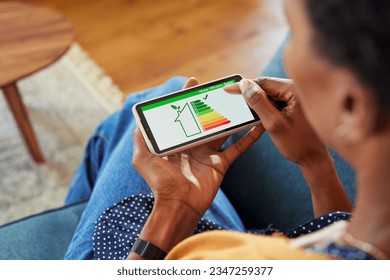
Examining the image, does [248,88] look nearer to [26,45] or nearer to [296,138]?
[296,138]

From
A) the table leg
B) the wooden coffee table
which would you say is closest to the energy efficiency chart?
the wooden coffee table

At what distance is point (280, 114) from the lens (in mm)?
833

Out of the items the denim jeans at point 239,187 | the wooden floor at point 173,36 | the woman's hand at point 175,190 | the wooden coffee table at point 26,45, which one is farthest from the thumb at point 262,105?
the wooden floor at point 173,36

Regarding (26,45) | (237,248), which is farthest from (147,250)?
(26,45)

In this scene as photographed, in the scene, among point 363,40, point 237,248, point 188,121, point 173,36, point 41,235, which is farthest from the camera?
point 173,36

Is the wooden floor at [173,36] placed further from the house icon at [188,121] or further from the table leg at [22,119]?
the house icon at [188,121]

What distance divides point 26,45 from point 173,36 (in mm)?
854

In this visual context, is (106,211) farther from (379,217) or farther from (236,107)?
(379,217)

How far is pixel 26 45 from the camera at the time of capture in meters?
1.55

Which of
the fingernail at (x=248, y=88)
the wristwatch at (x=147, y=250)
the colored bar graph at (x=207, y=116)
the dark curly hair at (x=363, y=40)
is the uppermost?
the dark curly hair at (x=363, y=40)

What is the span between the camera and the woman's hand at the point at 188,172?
2.69 feet

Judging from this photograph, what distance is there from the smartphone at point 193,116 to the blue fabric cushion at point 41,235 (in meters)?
0.35

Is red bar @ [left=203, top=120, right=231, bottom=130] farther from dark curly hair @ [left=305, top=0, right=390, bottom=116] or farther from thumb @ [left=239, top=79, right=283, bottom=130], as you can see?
dark curly hair @ [left=305, top=0, right=390, bottom=116]

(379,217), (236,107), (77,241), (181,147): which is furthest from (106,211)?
(379,217)
